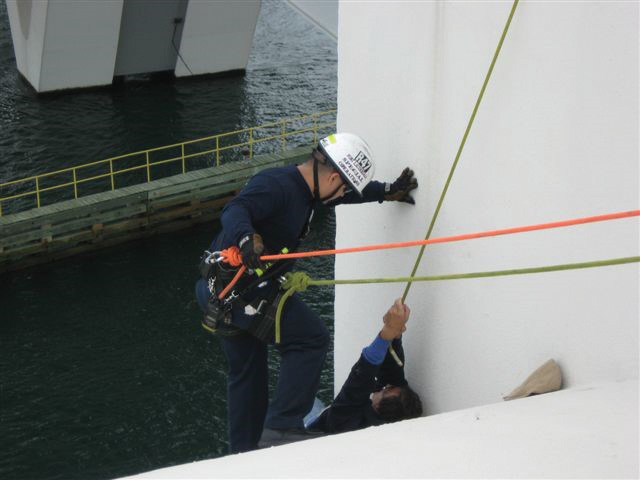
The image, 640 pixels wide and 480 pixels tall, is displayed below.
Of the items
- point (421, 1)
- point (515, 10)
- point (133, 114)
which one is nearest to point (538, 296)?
point (515, 10)

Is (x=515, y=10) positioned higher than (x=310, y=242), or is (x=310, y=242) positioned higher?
(x=515, y=10)

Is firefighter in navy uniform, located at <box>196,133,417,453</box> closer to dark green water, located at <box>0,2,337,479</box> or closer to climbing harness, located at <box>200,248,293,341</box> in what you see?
climbing harness, located at <box>200,248,293,341</box>

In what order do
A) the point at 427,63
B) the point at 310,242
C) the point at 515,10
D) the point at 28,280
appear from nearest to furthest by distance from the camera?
1. the point at 515,10
2. the point at 427,63
3. the point at 28,280
4. the point at 310,242

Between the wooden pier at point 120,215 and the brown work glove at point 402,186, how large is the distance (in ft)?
35.7

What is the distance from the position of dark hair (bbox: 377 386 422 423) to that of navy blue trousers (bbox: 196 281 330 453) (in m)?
0.43

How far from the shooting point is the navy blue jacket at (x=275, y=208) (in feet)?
15.8

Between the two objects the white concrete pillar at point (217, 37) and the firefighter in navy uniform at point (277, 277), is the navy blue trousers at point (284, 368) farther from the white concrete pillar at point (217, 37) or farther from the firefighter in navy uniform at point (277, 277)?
the white concrete pillar at point (217, 37)

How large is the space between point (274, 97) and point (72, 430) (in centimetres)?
1238

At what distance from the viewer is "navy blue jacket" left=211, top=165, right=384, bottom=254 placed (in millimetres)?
4820

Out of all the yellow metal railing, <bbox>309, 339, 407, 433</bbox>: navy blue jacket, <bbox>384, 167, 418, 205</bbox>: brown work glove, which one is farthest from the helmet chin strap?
the yellow metal railing

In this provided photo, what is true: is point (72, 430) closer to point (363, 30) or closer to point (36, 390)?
point (36, 390)

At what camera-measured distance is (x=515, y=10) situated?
4.10m

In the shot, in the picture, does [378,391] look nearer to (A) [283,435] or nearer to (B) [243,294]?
(A) [283,435]

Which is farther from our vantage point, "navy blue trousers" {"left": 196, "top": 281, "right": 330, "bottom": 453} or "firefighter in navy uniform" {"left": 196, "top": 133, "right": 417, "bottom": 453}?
"navy blue trousers" {"left": 196, "top": 281, "right": 330, "bottom": 453}
